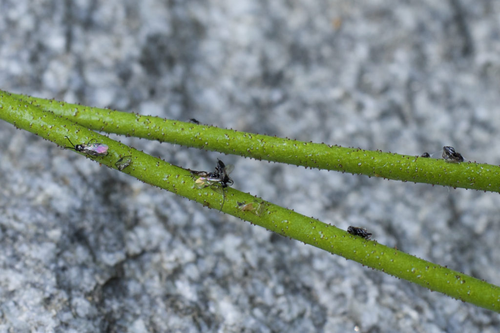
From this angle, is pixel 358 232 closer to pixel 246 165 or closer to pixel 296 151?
pixel 296 151

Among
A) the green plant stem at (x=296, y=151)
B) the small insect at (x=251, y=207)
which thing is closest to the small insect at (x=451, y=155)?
the green plant stem at (x=296, y=151)

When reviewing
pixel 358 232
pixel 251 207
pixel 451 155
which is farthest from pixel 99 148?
pixel 451 155

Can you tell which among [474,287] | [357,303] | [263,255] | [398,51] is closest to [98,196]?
[263,255]

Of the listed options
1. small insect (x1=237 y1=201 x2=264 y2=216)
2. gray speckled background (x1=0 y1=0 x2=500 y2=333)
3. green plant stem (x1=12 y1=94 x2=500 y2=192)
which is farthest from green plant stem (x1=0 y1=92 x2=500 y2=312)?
gray speckled background (x1=0 y1=0 x2=500 y2=333)

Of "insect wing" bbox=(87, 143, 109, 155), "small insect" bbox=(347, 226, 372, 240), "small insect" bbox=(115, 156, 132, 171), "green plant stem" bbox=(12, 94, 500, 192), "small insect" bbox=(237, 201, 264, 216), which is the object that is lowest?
"small insect" bbox=(347, 226, 372, 240)

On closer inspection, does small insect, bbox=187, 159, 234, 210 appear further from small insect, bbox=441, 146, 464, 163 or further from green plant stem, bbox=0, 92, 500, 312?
small insect, bbox=441, 146, 464, 163

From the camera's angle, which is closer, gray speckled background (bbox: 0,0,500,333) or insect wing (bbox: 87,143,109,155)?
insect wing (bbox: 87,143,109,155)

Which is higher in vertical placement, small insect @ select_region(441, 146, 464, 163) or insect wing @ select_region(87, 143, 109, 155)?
small insect @ select_region(441, 146, 464, 163)
